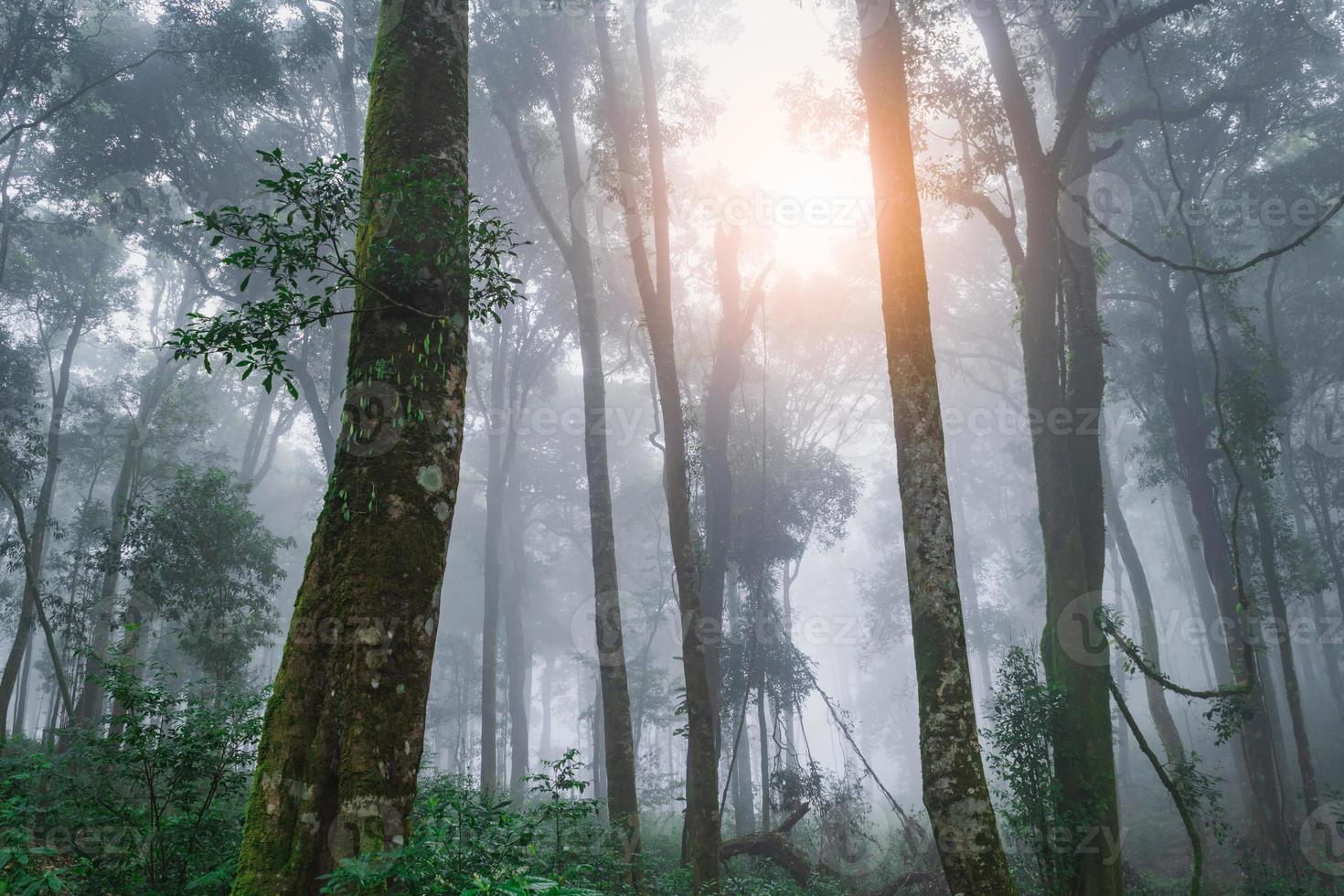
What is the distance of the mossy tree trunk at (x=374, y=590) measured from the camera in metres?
2.94

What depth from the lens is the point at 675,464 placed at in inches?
359

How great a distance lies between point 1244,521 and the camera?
19.4 metres

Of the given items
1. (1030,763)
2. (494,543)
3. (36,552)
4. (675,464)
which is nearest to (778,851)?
(1030,763)

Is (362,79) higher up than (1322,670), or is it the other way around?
(362,79)

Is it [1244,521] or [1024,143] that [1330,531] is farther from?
[1024,143]

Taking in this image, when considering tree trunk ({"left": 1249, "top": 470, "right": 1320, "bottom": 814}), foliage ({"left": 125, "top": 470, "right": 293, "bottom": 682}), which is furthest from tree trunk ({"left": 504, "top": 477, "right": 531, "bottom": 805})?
tree trunk ({"left": 1249, "top": 470, "right": 1320, "bottom": 814})

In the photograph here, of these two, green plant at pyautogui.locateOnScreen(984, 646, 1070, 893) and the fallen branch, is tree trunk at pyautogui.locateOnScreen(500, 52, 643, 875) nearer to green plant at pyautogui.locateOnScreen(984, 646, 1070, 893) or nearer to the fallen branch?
the fallen branch

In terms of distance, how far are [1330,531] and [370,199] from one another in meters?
26.6

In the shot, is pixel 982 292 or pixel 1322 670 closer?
pixel 982 292

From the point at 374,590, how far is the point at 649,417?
3492 centimetres

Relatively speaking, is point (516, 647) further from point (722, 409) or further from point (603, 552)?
point (603, 552)

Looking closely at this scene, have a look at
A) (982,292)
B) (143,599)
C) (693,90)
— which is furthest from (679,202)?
(143,599)

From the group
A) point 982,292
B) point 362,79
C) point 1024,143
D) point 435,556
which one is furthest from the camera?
point 982,292

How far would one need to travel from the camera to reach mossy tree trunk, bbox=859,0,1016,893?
4.27m
